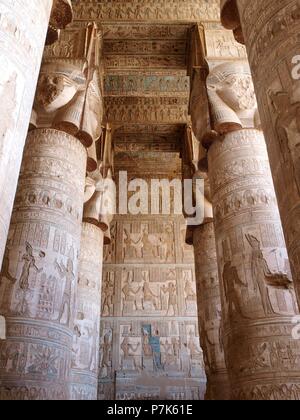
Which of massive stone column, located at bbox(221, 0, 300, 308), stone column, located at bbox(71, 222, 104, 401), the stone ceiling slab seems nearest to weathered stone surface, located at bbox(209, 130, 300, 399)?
massive stone column, located at bbox(221, 0, 300, 308)

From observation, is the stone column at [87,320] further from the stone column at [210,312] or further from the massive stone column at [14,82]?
the massive stone column at [14,82]

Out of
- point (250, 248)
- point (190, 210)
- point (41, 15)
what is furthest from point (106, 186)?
point (41, 15)

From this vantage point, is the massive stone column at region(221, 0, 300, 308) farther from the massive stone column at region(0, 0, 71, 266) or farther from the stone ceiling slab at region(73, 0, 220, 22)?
the stone ceiling slab at region(73, 0, 220, 22)

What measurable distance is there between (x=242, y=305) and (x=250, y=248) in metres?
0.73

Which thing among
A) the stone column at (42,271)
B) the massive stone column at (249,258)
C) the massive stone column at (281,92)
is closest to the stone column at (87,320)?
the stone column at (42,271)

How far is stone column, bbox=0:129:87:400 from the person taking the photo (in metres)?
4.33

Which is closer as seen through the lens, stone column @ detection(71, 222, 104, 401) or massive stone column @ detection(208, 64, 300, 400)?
massive stone column @ detection(208, 64, 300, 400)

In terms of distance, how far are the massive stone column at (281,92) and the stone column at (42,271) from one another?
2.96 metres

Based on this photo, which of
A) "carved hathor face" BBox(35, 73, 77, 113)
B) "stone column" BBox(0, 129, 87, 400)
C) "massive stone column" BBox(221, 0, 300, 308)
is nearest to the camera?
"massive stone column" BBox(221, 0, 300, 308)

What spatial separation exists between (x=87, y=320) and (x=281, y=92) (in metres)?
5.96

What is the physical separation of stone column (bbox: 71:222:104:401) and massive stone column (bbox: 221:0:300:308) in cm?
515

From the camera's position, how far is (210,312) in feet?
26.1

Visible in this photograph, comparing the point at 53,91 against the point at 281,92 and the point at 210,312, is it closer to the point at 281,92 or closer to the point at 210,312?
the point at 281,92

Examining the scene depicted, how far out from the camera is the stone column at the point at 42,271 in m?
4.33
